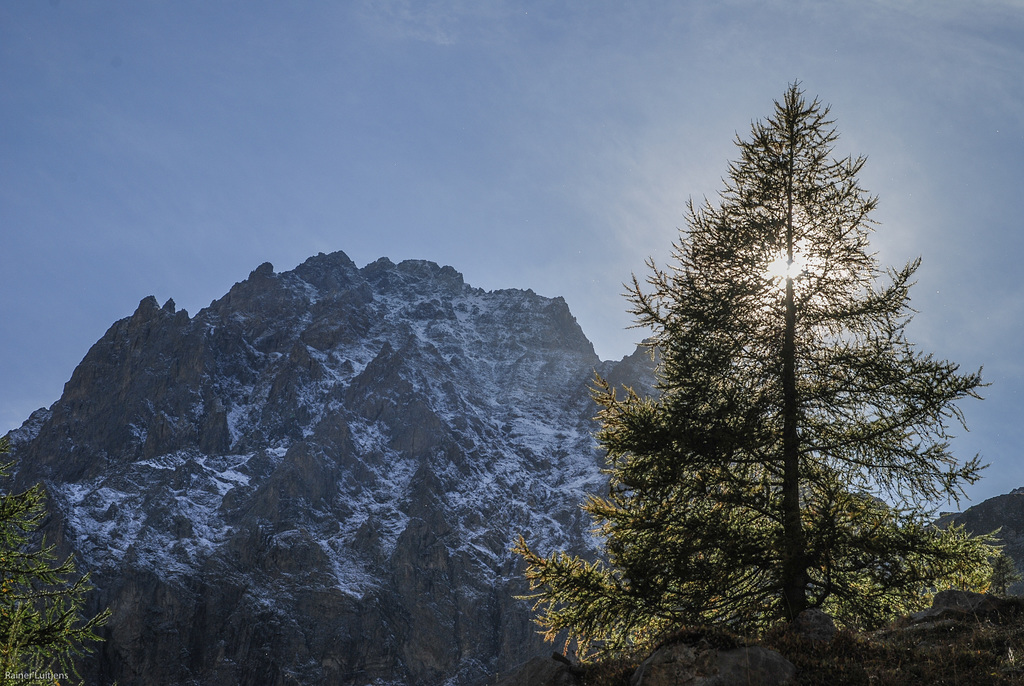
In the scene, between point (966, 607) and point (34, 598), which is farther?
point (966, 607)

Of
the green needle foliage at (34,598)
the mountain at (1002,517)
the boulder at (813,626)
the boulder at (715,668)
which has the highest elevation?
the mountain at (1002,517)

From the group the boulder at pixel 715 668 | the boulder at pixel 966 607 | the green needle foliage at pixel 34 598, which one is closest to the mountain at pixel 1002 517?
the boulder at pixel 966 607

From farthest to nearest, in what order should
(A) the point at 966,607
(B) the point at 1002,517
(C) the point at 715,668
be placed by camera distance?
(B) the point at 1002,517
(A) the point at 966,607
(C) the point at 715,668

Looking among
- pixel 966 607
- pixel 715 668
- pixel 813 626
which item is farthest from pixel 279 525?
pixel 715 668

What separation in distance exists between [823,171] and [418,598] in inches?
5716

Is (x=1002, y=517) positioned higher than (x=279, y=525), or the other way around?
(x=279, y=525)

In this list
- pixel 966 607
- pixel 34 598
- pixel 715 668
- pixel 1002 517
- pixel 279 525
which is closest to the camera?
pixel 715 668

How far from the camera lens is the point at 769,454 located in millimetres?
11047

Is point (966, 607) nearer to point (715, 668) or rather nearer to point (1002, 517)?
point (715, 668)

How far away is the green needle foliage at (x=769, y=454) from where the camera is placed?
10141 millimetres

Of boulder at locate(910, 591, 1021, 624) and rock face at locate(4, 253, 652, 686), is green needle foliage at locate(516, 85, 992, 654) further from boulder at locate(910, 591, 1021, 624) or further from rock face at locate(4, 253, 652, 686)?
rock face at locate(4, 253, 652, 686)

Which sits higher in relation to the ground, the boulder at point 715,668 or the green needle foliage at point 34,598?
the green needle foliage at point 34,598

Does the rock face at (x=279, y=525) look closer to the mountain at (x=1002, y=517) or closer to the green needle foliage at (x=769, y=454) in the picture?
the mountain at (x=1002, y=517)

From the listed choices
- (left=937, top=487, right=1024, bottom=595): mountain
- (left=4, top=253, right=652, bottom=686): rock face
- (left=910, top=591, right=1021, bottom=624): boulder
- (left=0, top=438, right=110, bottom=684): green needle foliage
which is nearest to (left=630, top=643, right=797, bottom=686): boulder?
(left=910, top=591, right=1021, bottom=624): boulder
